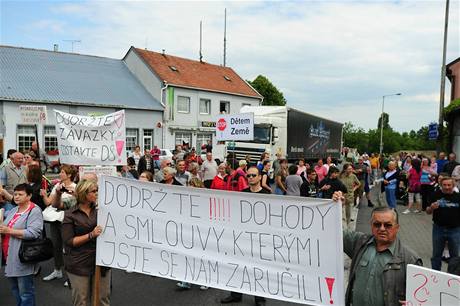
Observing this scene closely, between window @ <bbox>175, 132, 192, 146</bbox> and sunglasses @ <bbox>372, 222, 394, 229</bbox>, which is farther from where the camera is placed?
window @ <bbox>175, 132, 192, 146</bbox>

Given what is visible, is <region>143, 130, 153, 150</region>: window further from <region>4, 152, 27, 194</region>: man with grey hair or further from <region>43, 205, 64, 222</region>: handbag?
<region>43, 205, 64, 222</region>: handbag

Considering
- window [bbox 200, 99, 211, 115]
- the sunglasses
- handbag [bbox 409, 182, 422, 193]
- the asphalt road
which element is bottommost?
the asphalt road

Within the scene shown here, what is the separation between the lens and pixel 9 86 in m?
25.2

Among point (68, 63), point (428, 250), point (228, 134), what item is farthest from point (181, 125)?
point (428, 250)

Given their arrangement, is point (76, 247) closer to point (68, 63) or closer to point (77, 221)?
point (77, 221)

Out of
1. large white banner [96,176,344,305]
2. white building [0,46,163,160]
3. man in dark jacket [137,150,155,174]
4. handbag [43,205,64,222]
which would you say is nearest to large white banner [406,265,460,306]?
large white banner [96,176,344,305]

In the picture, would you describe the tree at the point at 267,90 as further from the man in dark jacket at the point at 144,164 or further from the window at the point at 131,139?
the man in dark jacket at the point at 144,164

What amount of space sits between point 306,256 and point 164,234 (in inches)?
60.3

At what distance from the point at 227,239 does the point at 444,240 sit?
3581 mm

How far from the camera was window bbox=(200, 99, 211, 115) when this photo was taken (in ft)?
117

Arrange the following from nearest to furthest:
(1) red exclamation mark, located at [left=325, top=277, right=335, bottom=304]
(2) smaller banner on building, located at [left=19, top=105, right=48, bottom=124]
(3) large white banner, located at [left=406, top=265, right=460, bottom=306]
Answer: (3) large white banner, located at [left=406, top=265, right=460, bottom=306]
(1) red exclamation mark, located at [left=325, top=277, right=335, bottom=304]
(2) smaller banner on building, located at [left=19, top=105, right=48, bottom=124]

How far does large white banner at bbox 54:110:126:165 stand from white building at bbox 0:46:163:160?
18524 millimetres

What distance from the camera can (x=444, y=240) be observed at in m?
5.98

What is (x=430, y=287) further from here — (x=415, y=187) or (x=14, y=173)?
(x=415, y=187)
